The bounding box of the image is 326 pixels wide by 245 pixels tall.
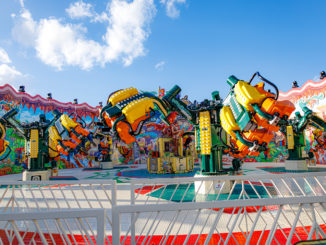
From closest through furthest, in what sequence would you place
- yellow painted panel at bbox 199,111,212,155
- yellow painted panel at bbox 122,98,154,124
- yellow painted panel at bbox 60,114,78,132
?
yellow painted panel at bbox 122,98,154,124 → yellow painted panel at bbox 199,111,212,155 → yellow painted panel at bbox 60,114,78,132

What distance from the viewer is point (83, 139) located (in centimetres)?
739

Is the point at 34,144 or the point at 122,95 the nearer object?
the point at 122,95

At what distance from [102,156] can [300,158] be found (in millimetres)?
13385

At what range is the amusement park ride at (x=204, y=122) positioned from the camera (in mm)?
3703

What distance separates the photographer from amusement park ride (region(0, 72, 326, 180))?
3.70 metres

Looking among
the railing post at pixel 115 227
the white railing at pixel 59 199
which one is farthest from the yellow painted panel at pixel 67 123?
the railing post at pixel 115 227

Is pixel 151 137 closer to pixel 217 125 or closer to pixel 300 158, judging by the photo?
pixel 300 158

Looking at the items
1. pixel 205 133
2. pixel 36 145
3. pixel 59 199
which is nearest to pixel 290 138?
pixel 205 133

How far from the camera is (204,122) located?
6.36m

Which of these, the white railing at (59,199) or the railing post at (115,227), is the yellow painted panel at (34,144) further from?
the railing post at (115,227)

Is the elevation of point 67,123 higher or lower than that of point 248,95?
lower

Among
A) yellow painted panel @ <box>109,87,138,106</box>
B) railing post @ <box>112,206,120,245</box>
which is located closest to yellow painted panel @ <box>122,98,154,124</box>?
yellow painted panel @ <box>109,87,138,106</box>

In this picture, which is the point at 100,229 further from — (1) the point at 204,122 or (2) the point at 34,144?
(2) the point at 34,144

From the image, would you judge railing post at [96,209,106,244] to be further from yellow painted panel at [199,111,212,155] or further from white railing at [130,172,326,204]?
yellow painted panel at [199,111,212,155]
